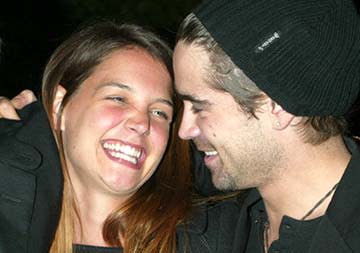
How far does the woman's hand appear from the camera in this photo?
2732 millimetres

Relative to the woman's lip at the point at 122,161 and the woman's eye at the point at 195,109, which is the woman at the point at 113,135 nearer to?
the woman's lip at the point at 122,161

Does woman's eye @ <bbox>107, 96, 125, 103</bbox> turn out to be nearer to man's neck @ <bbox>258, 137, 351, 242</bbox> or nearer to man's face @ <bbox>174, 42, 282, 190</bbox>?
man's face @ <bbox>174, 42, 282, 190</bbox>

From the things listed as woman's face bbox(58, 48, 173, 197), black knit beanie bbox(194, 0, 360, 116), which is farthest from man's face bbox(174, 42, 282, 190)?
woman's face bbox(58, 48, 173, 197)

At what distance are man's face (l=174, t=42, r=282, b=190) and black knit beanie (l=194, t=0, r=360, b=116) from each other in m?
0.18

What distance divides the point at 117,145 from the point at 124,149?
1.6 inches

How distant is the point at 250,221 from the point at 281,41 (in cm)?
98

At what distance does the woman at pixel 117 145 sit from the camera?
2.80 meters

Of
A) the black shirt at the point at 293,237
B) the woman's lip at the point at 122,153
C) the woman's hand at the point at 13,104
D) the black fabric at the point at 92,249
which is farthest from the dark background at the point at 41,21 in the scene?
the black shirt at the point at 293,237

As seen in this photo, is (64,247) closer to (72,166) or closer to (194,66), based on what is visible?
(72,166)

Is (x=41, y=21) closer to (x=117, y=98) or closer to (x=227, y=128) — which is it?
(x=117, y=98)

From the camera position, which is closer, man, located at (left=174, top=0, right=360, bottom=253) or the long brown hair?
man, located at (left=174, top=0, right=360, bottom=253)

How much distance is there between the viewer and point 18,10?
7152mm

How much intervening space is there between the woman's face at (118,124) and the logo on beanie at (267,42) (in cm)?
75

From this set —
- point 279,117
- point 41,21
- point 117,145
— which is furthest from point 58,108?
point 41,21
